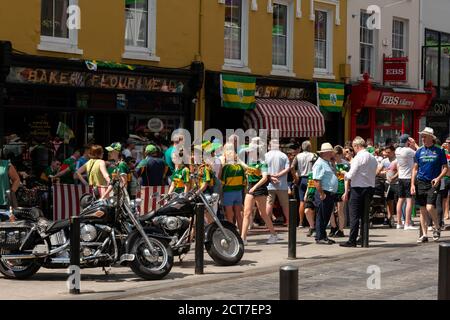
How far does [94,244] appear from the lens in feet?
35.1

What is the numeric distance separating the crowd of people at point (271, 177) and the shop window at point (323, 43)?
26.1ft

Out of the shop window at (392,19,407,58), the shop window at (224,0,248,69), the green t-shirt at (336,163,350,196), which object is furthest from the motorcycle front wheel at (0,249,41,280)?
the shop window at (392,19,407,58)

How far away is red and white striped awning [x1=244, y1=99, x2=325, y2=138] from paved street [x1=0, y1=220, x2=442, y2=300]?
7.74 meters

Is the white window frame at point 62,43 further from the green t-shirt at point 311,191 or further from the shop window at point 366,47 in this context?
the shop window at point 366,47

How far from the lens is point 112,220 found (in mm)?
10938

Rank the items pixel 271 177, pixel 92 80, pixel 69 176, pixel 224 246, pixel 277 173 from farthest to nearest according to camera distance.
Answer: pixel 92 80, pixel 69 176, pixel 277 173, pixel 271 177, pixel 224 246

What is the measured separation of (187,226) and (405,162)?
671 centimetres

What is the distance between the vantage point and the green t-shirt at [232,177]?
1390 cm

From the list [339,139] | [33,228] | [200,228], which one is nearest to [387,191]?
[339,139]

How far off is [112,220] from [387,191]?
29.6 feet

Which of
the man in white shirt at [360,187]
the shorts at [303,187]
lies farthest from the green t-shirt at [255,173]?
the shorts at [303,187]

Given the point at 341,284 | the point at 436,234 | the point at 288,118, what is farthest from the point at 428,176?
the point at 288,118

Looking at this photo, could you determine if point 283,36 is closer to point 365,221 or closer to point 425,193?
point 425,193

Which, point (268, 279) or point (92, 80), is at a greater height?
point (92, 80)
